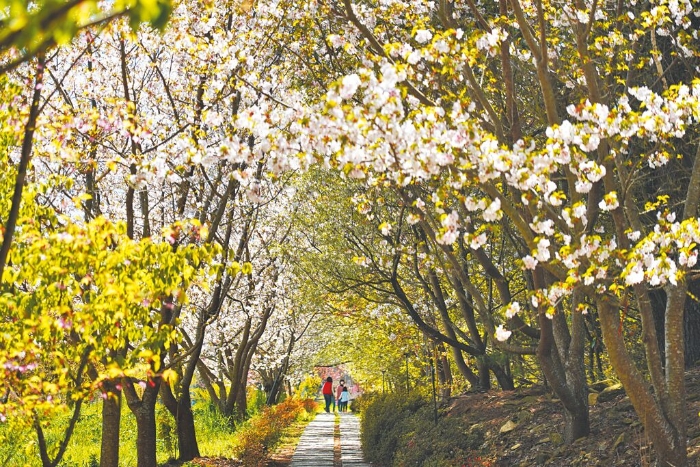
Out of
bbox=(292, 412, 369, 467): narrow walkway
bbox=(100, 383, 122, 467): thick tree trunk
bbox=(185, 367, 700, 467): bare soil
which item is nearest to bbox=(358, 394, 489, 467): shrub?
bbox=(185, 367, 700, 467): bare soil

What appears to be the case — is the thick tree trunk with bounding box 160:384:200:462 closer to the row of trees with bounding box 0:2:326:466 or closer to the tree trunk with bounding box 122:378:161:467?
the row of trees with bounding box 0:2:326:466

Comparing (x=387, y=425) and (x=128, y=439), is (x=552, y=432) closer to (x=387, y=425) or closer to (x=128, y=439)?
(x=387, y=425)

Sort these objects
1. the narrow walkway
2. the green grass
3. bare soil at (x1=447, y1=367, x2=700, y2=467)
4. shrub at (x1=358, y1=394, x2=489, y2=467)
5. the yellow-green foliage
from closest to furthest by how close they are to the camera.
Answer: bare soil at (x1=447, y1=367, x2=700, y2=467)
shrub at (x1=358, y1=394, x2=489, y2=467)
the yellow-green foliage
the green grass
the narrow walkway

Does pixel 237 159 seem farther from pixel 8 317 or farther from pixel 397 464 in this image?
pixel 397 464

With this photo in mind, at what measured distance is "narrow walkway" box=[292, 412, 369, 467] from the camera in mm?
14836

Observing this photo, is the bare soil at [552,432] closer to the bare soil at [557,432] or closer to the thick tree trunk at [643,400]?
the bare soil at [557,432]

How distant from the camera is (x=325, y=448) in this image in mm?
17719

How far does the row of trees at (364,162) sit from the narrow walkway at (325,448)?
2808mm

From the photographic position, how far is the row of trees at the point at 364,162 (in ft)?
16.4

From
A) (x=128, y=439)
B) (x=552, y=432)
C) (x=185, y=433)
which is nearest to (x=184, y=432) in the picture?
(x=185, y=433)

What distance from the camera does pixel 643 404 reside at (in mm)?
6648

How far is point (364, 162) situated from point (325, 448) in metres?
13.1

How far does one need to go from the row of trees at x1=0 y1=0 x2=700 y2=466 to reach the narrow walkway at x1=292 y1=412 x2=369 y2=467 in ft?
9.21

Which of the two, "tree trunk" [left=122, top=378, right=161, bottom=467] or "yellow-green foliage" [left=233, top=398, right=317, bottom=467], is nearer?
"tree trunk" [left=122, top=378, right=161, bottom=467]
